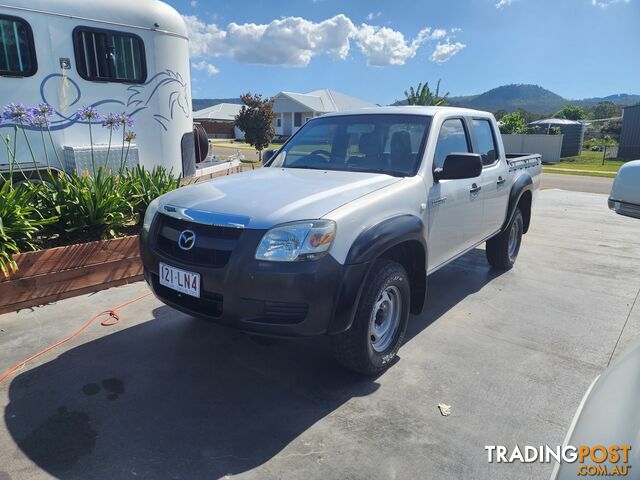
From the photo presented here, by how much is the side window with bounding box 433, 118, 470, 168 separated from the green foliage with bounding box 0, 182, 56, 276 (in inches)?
147

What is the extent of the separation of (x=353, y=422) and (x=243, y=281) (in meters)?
1.10

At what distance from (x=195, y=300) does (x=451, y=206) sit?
232 cm

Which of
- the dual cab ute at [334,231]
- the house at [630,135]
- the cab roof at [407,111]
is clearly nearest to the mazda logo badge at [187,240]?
the dual cab ute at [334,231]

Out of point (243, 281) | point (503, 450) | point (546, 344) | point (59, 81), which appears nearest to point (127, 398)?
point (243, 281)

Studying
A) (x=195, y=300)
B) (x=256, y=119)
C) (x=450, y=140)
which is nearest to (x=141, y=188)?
(x=195, y=300)

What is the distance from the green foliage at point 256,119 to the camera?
24734mm

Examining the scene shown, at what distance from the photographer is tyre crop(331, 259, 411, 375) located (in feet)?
9.51

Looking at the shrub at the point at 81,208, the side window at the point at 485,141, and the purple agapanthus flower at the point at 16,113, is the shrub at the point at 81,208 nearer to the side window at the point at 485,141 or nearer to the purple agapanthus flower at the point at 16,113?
the purple agapanthus flower at the point at 16,113

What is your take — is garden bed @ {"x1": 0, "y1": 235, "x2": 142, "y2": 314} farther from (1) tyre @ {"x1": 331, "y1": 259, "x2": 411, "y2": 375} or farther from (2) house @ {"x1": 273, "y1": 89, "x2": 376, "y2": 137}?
(2) house @ {"x1": 273, "y1": 89, "x2": 376, "y2": 137}

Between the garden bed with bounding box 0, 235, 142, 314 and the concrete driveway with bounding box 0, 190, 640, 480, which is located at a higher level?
the garden bed with bounding box 0, 235, 142, 314

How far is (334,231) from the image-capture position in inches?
104

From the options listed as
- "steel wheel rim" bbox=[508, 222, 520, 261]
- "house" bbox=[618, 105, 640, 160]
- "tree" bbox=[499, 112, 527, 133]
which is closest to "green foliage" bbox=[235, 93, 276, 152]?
"tree" bbox=[499, 112, 527, 133]

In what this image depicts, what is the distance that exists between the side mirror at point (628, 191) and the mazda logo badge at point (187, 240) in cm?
237

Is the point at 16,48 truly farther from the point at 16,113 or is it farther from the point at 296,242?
the point at 296,242
